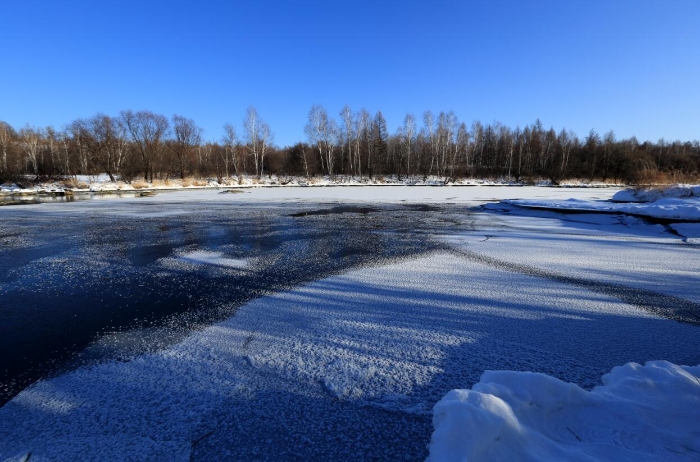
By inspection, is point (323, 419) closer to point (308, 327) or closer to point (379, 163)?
point (308, 327)

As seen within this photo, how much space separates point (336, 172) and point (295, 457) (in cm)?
5253

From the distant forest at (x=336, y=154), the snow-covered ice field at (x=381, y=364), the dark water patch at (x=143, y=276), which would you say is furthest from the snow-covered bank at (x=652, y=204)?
the distant forest at (x=336, y=154)

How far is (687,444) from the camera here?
162 centimetres

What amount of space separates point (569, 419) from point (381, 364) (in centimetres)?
123

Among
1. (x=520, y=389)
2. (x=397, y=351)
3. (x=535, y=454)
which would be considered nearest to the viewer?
(x=535, y=454)

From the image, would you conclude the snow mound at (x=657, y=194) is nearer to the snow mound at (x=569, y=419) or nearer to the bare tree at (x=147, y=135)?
the snow mound at (x=569, y=419)

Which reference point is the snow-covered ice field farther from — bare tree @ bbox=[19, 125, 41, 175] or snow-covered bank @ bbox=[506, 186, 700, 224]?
bare tree @ bbox=[19, 125, 41, 175]

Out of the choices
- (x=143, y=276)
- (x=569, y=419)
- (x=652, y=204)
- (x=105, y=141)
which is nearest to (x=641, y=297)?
(x=569, y=419)


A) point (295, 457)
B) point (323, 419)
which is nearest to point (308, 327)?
point (323, 419)

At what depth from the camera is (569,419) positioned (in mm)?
1796

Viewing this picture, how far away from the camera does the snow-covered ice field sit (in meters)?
1.74

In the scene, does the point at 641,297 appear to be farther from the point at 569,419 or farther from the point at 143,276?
the point at 143,276

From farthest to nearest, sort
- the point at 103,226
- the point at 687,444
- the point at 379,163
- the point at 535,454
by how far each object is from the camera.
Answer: the point at 379,163, the point at 103,226, the point at 687,444, the point at 535,454

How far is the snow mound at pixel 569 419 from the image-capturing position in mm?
1521
